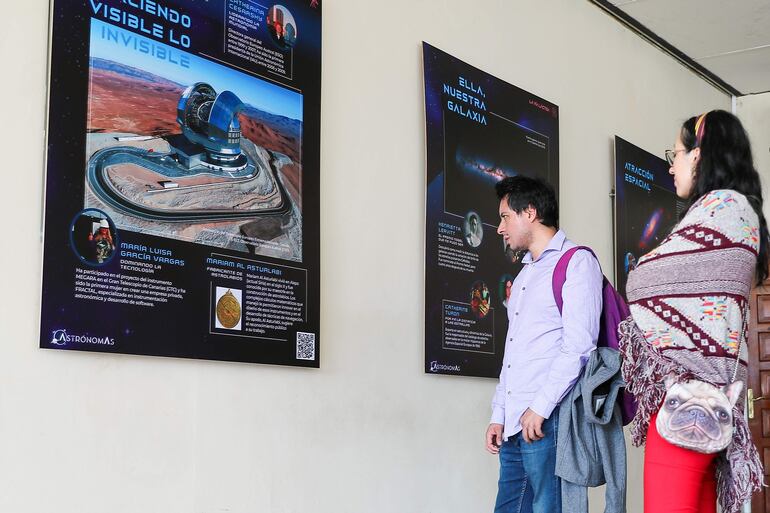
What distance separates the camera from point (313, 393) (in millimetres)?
3438

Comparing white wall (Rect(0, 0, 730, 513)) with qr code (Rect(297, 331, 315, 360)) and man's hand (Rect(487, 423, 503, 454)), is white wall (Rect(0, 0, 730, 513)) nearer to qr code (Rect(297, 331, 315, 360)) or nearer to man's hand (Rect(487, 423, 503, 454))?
qr code (Rect(297, 331, 315, 360))

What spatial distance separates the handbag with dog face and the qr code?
55.1 inches

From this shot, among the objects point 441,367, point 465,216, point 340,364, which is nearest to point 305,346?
point 340,364

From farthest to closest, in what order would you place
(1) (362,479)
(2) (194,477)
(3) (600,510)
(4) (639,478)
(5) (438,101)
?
(4) (639,478)
(3) (600,510)
(5) (438,101)
(1) (362,479)
(2) (194,477)

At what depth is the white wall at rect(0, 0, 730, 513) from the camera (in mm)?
2637

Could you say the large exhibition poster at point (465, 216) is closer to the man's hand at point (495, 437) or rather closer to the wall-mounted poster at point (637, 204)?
the man's hand at point (495, 437)

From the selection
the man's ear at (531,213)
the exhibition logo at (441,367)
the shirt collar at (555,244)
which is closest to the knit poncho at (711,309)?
the shirt collar at (555,244)

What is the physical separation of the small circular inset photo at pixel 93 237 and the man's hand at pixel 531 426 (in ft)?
4.22

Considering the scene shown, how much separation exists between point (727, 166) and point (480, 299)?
187 centimetres

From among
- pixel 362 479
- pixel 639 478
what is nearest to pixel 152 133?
pixel 362 479

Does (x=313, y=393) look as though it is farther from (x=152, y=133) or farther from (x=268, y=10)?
(x=268, y=10)

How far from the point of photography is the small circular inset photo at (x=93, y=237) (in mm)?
2709

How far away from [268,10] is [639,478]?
11.1 ft

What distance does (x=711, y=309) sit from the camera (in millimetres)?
2340
